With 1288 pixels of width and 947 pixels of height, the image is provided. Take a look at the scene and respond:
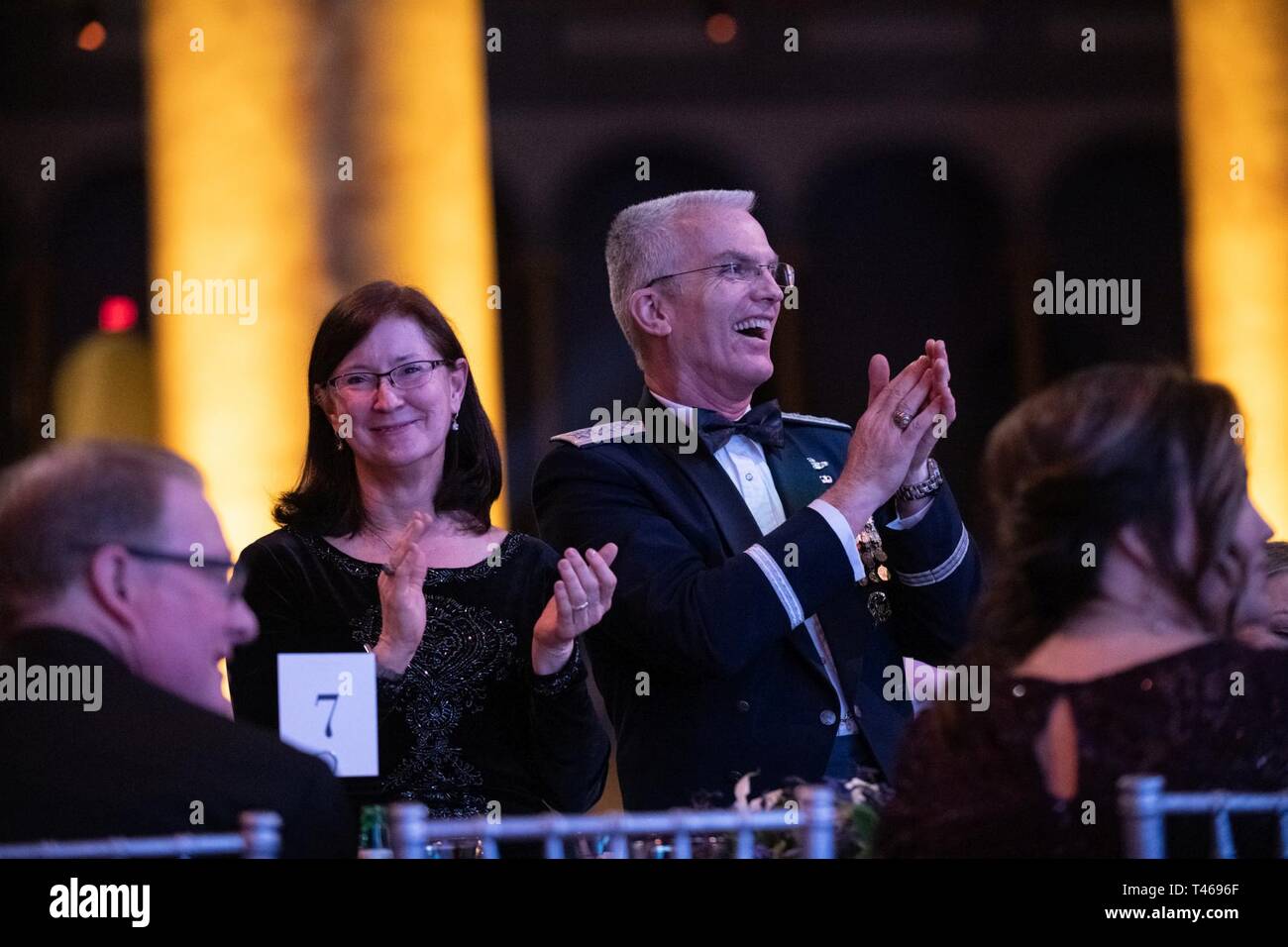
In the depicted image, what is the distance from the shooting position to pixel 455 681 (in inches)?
108

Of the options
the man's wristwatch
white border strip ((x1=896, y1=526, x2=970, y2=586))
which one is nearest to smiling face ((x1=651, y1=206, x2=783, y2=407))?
the man's wristwatch

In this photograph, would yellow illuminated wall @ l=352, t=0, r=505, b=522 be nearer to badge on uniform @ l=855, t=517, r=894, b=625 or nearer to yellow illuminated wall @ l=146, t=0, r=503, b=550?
yellow illuminated wall @ l=146, t=0, r=503, b=550

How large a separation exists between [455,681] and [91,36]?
5.00 ft

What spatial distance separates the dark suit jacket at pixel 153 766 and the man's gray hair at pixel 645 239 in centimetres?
109

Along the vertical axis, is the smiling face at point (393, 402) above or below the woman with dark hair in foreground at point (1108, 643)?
above

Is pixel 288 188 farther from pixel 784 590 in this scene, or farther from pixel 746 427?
pixel 784 590

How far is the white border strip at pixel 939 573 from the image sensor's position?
2809 millimetres

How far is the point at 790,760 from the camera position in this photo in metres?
2.73

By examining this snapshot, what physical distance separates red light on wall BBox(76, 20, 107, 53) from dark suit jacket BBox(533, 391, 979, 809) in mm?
1262

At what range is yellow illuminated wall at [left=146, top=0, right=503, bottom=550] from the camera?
331cm

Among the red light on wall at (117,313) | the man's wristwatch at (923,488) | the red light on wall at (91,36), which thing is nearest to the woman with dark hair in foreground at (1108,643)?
the man's wristwatch at (923,488)

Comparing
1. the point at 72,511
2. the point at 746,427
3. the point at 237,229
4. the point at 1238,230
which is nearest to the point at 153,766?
the point at 72,511

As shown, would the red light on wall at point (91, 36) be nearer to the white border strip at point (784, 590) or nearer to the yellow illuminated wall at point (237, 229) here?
the yellow illuminated wall at point (237, 229)
